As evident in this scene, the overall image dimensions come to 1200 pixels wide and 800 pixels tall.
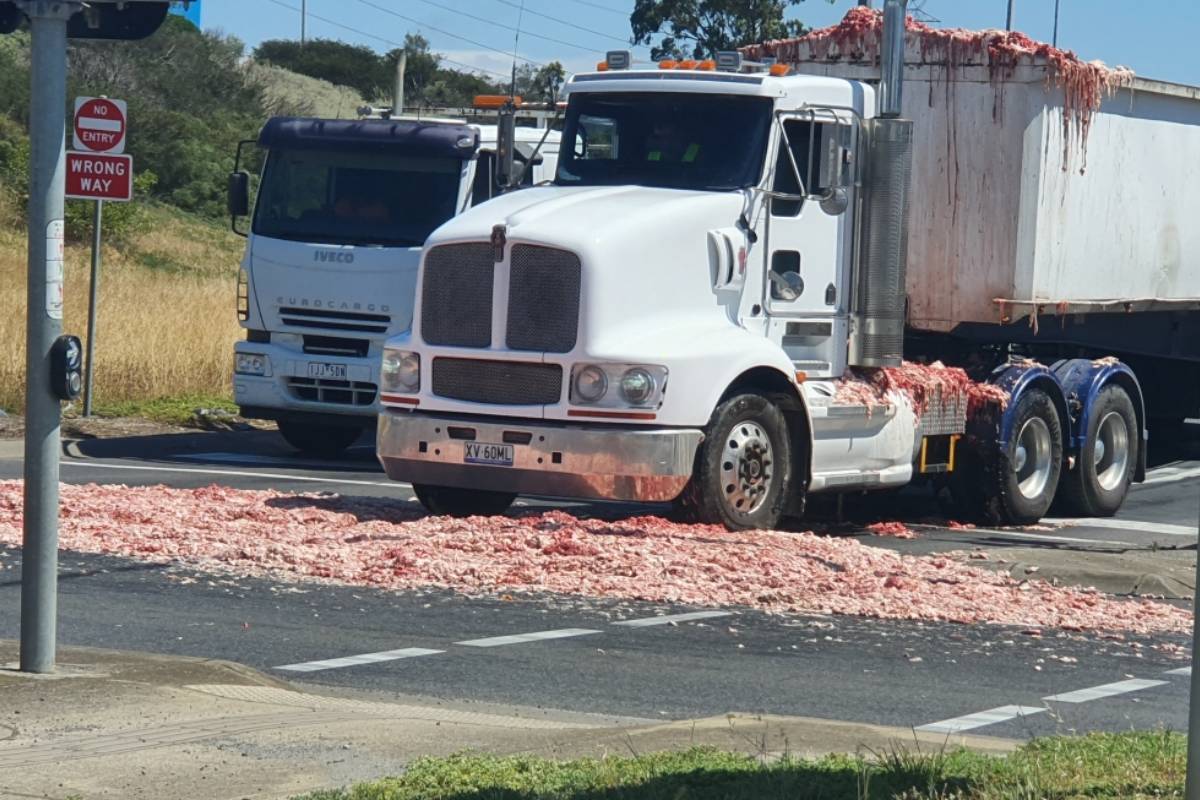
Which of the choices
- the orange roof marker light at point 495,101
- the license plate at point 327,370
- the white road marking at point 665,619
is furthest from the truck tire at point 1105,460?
the white road marking at point 665,619

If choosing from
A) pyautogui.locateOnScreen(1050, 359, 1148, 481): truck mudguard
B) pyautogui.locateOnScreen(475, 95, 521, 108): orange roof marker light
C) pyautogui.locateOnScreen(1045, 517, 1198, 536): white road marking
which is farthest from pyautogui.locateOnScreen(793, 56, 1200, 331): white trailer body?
pyautogui.locateOnScreen(475, 95, 521, 108): orange roof marker light

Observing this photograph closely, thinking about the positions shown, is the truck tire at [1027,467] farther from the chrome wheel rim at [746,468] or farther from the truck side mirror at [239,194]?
the truck side mirror at [239,194]

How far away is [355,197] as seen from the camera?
19.2 metres

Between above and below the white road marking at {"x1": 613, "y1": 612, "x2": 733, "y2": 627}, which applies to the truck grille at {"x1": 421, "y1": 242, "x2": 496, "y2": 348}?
above

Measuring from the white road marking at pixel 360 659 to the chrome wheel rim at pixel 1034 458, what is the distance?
7813 millimetres

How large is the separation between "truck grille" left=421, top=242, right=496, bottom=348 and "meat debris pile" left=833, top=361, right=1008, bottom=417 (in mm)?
2787

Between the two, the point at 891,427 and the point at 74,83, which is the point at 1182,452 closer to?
the point at 891,427

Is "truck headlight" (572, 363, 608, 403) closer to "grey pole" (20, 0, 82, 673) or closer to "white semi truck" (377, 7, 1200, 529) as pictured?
"white semi truck" (377, 7, 1200, 529)

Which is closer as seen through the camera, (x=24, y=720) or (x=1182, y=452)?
(x=24, y=720)

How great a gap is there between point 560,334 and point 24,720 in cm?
631

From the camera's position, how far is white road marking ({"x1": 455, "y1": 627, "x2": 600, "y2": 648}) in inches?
391

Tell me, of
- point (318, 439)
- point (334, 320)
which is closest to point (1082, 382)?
point (334, 320)

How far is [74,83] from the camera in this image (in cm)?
5859

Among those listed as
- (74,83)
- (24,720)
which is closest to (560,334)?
(24,720)
